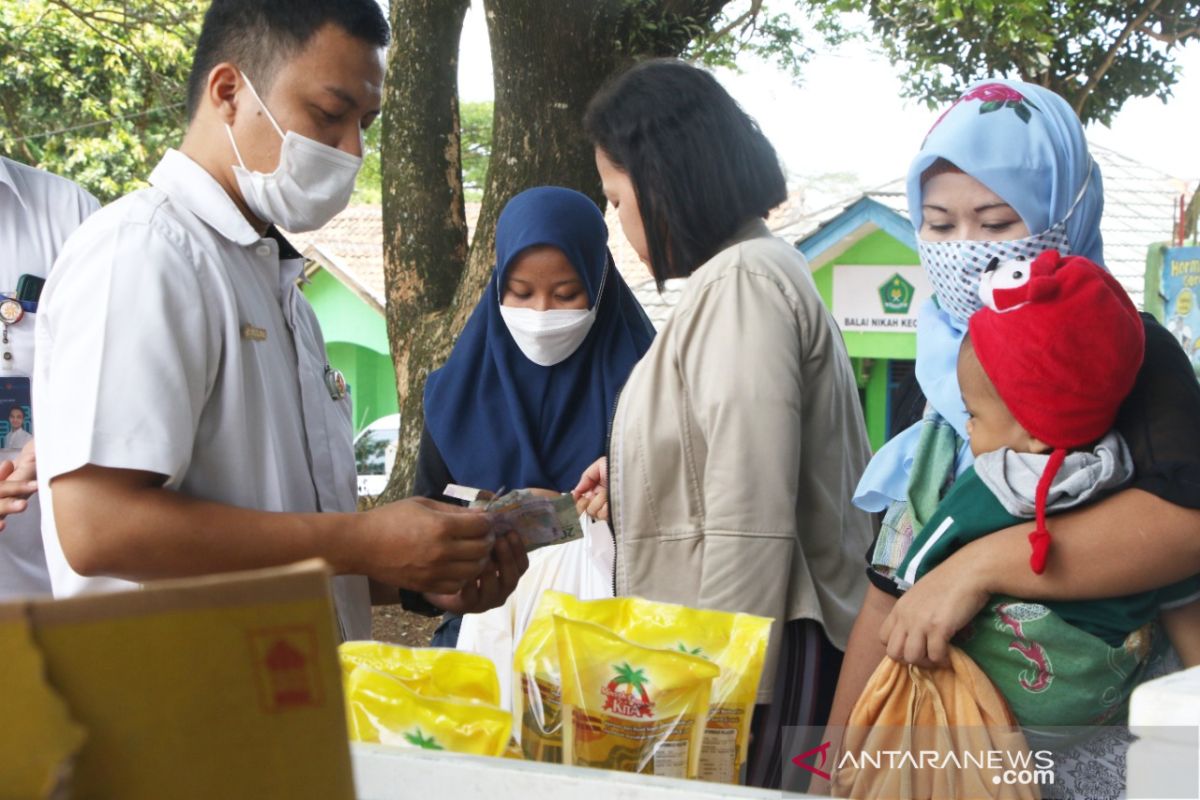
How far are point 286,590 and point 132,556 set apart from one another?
956 mm

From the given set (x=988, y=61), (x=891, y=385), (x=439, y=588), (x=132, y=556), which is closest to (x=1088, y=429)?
(x=439, y=588)

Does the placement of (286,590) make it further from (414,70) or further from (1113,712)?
(414,70)

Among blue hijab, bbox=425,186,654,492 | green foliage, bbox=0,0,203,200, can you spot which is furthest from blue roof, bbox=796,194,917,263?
blue hijab, bbox=425,186,654,492

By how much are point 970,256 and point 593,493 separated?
1.08 meters

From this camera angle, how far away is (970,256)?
1.83 metres

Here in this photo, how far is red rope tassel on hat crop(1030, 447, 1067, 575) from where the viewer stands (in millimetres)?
1497

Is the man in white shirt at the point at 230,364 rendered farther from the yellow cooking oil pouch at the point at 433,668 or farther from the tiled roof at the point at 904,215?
the tiled roof at the point at 904,215

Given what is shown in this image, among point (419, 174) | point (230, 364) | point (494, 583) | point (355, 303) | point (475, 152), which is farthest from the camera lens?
point (475, 152)

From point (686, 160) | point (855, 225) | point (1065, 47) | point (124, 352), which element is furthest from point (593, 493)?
point (855, 225)

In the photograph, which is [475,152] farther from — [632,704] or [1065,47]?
[632,704]

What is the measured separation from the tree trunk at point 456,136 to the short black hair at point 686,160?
276 cm

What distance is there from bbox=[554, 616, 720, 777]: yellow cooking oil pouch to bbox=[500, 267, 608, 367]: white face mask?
1.65m

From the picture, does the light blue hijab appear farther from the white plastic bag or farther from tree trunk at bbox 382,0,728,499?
tree trunk at bbox 382,0,728,499

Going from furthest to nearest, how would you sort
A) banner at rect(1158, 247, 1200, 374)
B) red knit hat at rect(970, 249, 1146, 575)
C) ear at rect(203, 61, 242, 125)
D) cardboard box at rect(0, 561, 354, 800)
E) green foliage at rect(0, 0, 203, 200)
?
1. green foliage at rect(0, 0, 203, 200)
2. banner at rect(1158, 247, 1200, 374)
3. ear at rect(203, 61, 242, 125)
4. red knit hat at rect(970, 249, 1146, 575)
5. cardboard box at rect(0, 561, 354, 800)
